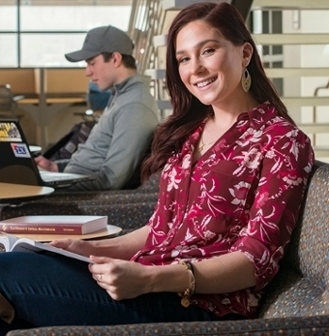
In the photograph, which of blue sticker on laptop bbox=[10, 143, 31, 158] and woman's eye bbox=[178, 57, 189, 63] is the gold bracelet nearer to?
woman's eye bbox=[178, 57, 189, 63]

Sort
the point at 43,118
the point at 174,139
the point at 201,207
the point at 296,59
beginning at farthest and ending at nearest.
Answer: the point at 43,118, the point at 296,59, the point at 174,139, the point at 201,207

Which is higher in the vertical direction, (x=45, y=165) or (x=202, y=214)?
(x=202, y=214)

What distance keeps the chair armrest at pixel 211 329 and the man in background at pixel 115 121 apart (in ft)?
7.03

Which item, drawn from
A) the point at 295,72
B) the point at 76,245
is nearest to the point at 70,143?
the point at 295,72

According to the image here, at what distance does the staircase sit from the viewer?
5.07 meters

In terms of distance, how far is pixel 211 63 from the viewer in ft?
6.61

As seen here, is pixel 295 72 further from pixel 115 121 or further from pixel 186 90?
pixel 186 90

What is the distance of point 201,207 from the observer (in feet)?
6.30

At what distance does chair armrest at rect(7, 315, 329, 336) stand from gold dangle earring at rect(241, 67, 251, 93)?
74 cm

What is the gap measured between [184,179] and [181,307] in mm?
345

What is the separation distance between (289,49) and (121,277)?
608 cm

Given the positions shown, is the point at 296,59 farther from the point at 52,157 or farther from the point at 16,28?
the point at 16,28

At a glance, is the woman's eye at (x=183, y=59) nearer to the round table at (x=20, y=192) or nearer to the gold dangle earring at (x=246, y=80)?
the gold dangle earring at (x=246, y=80)

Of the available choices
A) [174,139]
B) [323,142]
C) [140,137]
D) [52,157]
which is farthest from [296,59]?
[174,139]
